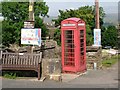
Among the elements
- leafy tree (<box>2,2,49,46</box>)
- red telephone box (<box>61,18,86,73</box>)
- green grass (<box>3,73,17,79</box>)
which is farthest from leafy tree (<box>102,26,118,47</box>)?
green grass (<box>3,73,17,79</box>)

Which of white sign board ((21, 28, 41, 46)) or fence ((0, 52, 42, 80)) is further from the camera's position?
white sign board ((21, 28, 41, 46))

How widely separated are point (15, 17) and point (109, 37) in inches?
478

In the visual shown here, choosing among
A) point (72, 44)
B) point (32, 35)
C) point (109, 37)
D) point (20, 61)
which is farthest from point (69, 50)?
point (109, 37)

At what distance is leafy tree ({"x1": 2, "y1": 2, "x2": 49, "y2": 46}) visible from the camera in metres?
36.3

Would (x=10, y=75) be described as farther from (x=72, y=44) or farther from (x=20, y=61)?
(x=72, y=44)

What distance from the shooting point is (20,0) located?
129 feet

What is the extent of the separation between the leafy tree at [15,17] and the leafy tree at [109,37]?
7.70m

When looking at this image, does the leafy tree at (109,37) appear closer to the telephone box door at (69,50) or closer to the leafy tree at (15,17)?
the leafy tree at (15,17)

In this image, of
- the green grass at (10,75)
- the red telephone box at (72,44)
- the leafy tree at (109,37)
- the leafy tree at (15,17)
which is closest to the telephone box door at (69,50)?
the red telephone box at (72,44)

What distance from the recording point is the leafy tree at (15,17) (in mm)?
36344

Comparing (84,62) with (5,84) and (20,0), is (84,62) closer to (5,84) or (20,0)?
(5,84)

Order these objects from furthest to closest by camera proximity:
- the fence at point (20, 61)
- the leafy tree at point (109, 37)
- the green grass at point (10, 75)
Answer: the leafy tree at point (109, 37) → the fence at point (20, 61) → the green grass at point (10, 75)

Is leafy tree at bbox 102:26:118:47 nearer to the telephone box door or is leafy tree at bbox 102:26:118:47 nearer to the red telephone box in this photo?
the red telephone box

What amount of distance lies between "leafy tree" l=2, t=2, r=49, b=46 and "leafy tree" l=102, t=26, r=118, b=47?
25.3 feet
